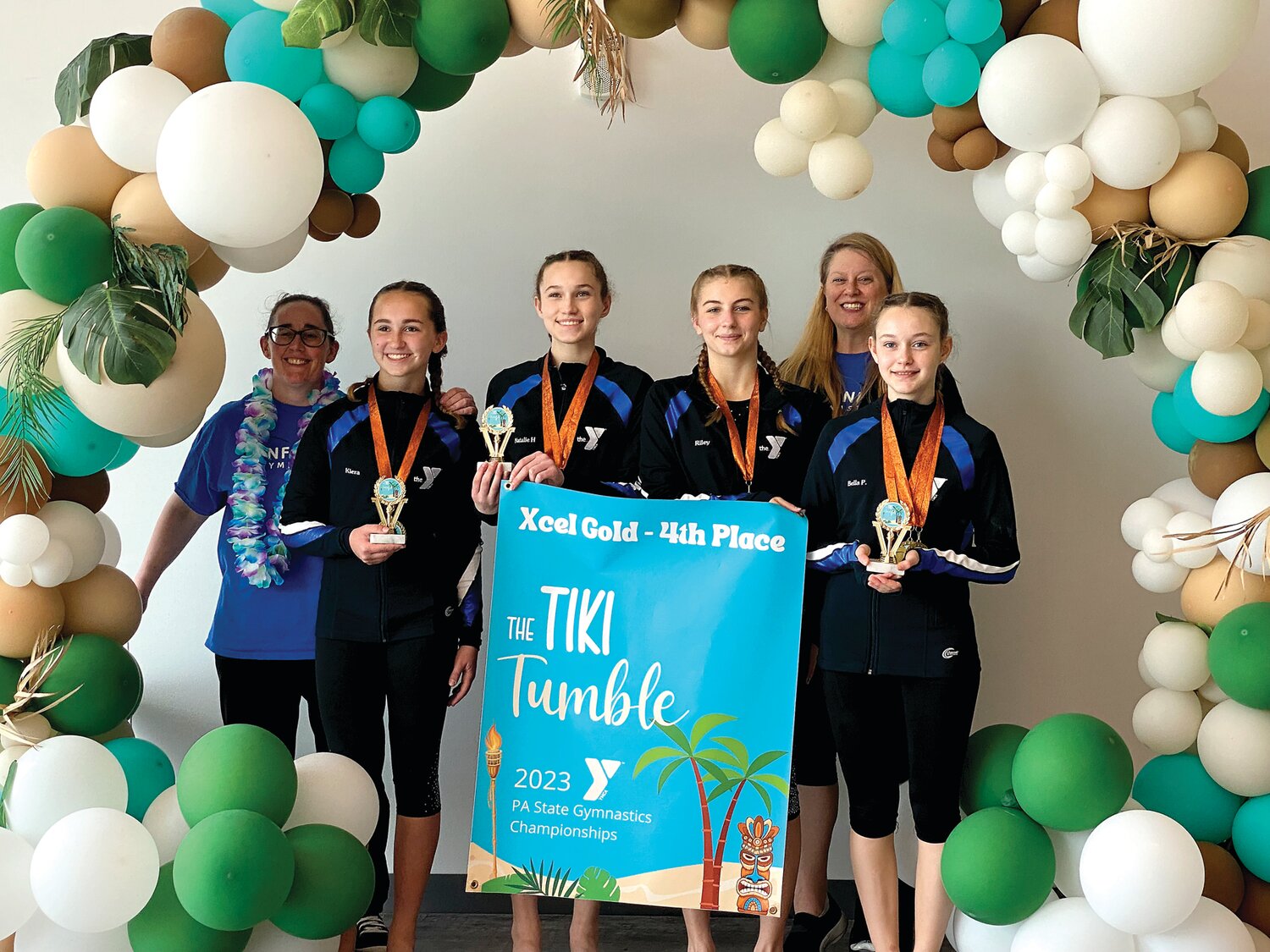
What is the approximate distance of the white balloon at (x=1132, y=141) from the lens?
2.59 m

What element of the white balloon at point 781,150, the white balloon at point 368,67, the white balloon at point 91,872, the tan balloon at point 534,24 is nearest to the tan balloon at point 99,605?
the white balloon at point 91,872

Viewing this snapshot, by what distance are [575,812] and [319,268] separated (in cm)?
197

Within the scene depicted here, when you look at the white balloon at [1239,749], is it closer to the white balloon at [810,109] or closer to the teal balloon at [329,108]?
the white balloon at [810,109]

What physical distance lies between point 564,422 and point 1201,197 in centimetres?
156

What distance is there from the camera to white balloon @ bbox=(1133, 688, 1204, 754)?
108 inches

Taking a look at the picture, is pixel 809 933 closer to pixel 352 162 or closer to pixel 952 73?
pixel 952 73

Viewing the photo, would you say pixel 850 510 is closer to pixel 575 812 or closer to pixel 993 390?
pixel 575 812

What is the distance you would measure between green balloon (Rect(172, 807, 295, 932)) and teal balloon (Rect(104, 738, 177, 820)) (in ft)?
1.02

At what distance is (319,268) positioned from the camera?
3.86 m

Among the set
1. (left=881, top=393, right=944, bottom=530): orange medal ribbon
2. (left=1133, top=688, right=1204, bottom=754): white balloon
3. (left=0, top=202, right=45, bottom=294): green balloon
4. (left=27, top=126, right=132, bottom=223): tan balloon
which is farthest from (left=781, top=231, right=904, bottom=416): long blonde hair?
(left=0, top=202, right=45, bottom=294): green balloon

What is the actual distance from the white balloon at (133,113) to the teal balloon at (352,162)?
13.8 inches

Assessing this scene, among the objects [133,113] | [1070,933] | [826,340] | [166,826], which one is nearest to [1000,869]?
[1070,933]

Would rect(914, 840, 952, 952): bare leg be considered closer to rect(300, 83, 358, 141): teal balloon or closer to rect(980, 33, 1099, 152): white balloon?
rect(980, 33, 1099, 152): white balloon

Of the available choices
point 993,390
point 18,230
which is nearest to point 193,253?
point 18,230
